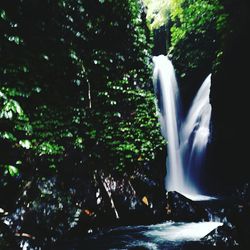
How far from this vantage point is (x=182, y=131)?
11195 mm

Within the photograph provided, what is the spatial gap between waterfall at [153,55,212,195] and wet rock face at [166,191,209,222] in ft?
10.1

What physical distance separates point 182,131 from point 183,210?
17.7 ft

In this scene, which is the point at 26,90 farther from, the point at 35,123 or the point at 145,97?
the point at 145,97

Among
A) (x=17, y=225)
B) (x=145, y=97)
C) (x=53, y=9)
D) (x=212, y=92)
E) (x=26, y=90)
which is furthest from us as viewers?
(x=212, y=92)

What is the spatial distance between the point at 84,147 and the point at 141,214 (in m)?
2.02

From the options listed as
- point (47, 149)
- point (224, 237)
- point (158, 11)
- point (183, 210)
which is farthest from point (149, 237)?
point (158, 11)

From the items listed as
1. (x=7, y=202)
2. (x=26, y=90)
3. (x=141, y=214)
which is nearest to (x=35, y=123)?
(x=26, y=90)

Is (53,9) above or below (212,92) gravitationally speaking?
above

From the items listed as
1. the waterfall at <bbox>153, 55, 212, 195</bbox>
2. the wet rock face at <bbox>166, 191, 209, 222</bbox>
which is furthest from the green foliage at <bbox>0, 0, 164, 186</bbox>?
the waterfall at <bbox>153, 55, 212, 195</bbox>

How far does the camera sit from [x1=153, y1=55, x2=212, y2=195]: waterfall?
9.70m

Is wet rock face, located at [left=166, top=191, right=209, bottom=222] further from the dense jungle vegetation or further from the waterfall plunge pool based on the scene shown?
the dense jungle vegetation

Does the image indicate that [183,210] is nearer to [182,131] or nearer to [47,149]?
[47,149]

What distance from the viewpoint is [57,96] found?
21.4 ft

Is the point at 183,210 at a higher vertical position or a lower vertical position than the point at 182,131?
lower
